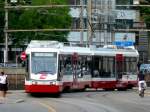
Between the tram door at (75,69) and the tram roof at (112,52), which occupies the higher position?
the tram roof at (112,52)

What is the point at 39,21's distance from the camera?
88125 mm

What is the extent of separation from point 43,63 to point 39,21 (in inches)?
1832

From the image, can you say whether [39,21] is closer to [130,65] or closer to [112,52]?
[130,65]

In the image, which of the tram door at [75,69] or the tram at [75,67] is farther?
the tram door at [75,69]

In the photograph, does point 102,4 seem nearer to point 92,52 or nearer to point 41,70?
point 92,52

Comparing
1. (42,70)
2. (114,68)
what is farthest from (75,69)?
(114,68)

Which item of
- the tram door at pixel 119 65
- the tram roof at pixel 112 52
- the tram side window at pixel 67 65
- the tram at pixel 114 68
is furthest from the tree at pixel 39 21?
the tram side window at pixel 67 65

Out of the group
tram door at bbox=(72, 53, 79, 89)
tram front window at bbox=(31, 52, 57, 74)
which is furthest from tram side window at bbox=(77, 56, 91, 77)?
tram front window at bbox=(31, 52, 57, 74)

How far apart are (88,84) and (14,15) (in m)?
43.4

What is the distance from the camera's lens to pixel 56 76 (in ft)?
136

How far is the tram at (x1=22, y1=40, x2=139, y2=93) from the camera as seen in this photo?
1622 inches

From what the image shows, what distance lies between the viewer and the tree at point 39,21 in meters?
87.8

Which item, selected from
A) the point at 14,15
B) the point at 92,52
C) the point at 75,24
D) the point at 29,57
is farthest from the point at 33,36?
the point at 29,57

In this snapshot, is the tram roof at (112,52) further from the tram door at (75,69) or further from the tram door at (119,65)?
the tram door at (75,69)
